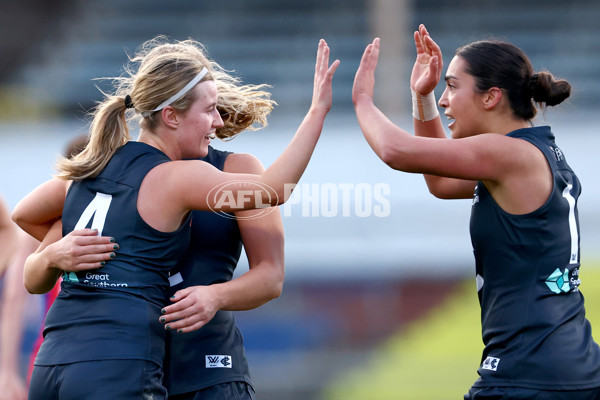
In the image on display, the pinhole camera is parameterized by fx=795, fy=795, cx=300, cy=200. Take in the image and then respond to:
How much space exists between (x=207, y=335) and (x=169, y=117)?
2.46 feet

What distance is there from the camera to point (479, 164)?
2525 mm

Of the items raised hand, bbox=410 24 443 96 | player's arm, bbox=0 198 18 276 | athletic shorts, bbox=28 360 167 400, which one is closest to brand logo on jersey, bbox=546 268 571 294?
raised hand, bbox=410 24 443 96

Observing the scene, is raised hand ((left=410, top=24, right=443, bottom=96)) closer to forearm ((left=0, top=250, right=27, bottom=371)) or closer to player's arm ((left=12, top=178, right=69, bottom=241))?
player's arm ((left=12, top=178, right=69, bottom=241))

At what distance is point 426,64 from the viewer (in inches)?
119

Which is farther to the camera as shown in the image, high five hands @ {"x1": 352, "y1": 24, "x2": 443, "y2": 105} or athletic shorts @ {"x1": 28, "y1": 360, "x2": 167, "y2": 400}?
high five hands @ {"x1": 352, "y1": 24, "x2": 443, "y2": 105}

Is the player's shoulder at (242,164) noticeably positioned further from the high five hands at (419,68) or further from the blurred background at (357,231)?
the blurred background at (357,231)

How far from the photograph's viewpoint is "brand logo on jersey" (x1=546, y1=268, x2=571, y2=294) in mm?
2541

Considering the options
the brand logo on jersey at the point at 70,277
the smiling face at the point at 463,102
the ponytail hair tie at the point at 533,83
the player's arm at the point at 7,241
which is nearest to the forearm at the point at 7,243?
the player's arm at the point at 7,241

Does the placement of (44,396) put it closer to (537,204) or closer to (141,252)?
(141,252)

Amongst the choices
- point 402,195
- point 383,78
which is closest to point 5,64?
point 383,78

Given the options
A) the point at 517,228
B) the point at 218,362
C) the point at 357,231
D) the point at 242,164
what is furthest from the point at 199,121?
the point at 357,231

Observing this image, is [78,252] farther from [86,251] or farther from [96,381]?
[96,381]

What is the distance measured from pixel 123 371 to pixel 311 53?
32.6 ft

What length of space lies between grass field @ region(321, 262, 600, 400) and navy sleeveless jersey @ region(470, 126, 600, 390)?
3.71m
